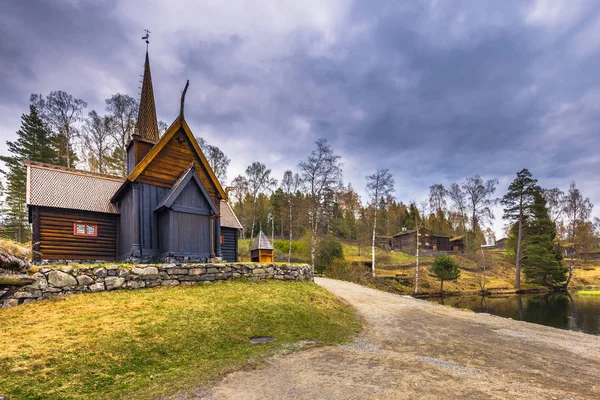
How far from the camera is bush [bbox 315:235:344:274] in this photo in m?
29.7

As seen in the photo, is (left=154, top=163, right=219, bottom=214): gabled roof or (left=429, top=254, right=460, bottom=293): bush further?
(left=429, top=254, right=460, bottom=293): bush

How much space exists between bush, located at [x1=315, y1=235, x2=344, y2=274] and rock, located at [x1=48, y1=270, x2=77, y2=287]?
2273 centimetres

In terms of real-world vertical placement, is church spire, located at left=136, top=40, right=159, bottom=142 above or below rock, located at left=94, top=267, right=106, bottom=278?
above

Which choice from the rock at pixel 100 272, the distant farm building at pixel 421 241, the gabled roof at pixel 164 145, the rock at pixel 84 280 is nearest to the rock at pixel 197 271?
the rock at pixel 100 272

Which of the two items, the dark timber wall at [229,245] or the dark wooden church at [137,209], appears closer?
the dark wooden church at [137,209]

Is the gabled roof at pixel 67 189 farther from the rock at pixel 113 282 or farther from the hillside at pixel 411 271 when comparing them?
the hillside at pixel 411 271

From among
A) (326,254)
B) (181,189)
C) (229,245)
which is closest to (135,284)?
(181,189)

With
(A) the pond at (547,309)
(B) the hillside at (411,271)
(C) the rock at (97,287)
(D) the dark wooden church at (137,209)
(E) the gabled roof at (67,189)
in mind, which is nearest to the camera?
(C) the rock at (97,287)

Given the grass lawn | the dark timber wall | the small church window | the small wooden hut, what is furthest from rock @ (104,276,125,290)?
the small wooden hut

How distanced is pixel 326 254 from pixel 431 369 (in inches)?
Answer: 979

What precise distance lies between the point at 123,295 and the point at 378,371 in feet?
27.4

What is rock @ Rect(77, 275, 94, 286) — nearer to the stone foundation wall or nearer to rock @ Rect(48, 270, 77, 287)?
the stone foundation wall

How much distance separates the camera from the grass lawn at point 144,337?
16.3ft

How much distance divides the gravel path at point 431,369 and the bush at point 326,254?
19.4 metres
